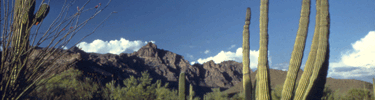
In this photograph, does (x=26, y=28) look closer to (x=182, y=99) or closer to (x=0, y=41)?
(x=0, y=41)

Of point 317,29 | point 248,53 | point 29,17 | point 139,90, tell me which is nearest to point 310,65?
point 317,29

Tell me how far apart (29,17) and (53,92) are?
572 inches

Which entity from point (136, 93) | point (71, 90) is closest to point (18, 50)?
point (136, 93)

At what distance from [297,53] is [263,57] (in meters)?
0.91

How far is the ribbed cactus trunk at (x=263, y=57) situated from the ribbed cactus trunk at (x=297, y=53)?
20.4 inches

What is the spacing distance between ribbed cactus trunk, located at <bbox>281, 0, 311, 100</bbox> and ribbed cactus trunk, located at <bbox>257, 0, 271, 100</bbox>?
0.52 metres

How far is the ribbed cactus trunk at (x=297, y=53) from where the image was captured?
→ 605cm

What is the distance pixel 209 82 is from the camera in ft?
367

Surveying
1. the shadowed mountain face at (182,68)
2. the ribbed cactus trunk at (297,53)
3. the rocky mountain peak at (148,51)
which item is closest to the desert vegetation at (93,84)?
the ribbed cactus trunk at (297,53)

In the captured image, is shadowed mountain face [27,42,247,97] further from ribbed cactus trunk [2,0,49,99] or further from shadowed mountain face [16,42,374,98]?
ribbed cactus trunk [2,0,49,99]

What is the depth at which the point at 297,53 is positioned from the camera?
20.4 feet

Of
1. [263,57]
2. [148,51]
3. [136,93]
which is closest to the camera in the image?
[263,57]

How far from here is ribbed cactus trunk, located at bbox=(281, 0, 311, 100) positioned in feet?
19.9

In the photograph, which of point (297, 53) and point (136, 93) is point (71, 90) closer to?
point (136, 93)
